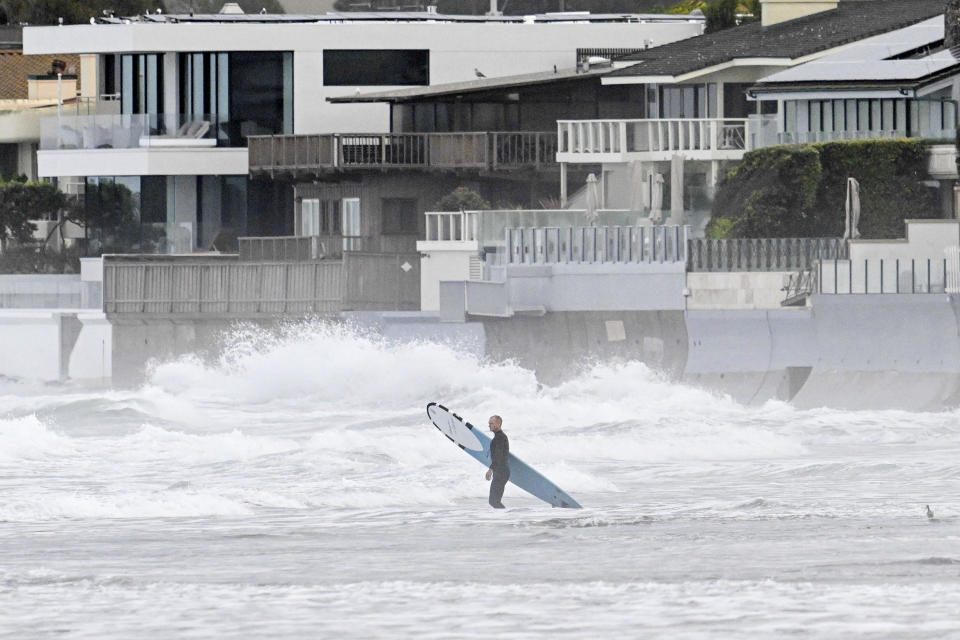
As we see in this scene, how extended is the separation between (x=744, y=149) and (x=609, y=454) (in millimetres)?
15804

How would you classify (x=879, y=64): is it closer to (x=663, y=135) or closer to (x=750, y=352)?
(x=663, y=135)

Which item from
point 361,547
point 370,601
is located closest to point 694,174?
point 361,547

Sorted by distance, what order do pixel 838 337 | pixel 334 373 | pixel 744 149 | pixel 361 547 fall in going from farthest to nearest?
pixel 744 149, pixel 334 373, pixel 838 337, pixel 361 547

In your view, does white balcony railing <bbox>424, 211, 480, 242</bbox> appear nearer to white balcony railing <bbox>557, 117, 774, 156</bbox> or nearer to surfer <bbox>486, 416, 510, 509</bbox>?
white balcony railing <bbox>557, 117, 774, 156</bbox>

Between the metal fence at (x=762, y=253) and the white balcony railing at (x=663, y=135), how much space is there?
6.58 metres

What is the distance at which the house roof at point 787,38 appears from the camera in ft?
174

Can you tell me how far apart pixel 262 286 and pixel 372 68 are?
11328 millimetres

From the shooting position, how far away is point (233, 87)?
60438mm

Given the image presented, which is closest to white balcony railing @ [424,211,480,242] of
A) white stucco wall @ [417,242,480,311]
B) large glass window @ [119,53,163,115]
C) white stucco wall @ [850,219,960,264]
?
white stucco wall @ [417,242,480,311]

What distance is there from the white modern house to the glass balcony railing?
34mm

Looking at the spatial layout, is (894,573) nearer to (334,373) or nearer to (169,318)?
(334,373)

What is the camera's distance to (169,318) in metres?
51.4

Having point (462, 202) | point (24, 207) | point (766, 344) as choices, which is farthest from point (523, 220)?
point (24, 207)

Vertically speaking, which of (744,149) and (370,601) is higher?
(744,149)
